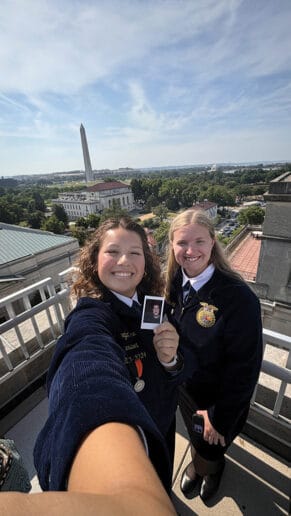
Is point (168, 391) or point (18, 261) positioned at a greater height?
point (168, 391)

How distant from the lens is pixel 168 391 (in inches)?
51.3

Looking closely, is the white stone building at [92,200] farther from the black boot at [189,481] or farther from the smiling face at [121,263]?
the black boot at [189,481]

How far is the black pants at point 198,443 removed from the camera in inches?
63.8

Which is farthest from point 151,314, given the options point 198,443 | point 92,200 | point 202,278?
point 92,200

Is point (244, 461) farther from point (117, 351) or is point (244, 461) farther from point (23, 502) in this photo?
point (23, 502)

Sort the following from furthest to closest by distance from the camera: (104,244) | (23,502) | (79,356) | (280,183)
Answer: (280,183), (104,244), (79,356), (23,502)

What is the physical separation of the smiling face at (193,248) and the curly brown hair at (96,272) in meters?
0.24

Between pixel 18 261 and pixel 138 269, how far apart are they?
807cm

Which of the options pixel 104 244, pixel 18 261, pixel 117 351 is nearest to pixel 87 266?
pixel 104 244

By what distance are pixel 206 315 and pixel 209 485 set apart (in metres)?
1.44

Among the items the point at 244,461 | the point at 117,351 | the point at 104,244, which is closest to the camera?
the point at 117,351

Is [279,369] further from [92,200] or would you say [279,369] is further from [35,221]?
[92,200]

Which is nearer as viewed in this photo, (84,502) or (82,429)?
(84,502)

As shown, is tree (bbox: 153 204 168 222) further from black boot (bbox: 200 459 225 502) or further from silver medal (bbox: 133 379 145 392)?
silver medal (bbox: 133 379 145 392)
